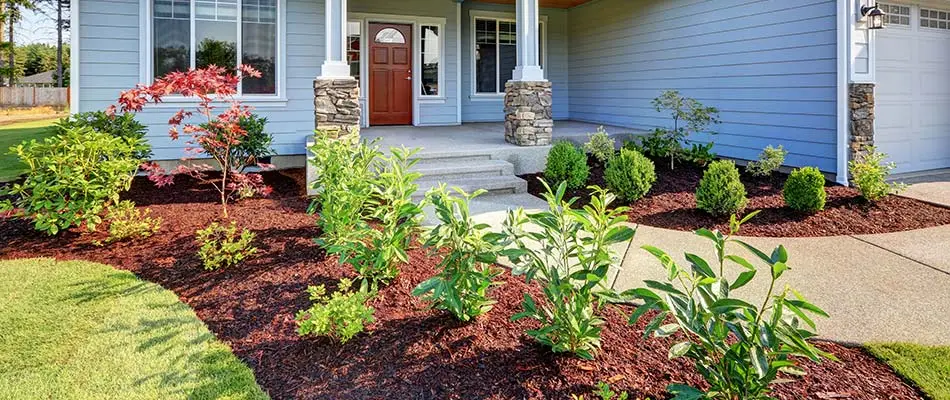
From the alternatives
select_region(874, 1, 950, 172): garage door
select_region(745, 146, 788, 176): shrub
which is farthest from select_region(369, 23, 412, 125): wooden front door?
select_region(874, 1, 950, 172): garage door

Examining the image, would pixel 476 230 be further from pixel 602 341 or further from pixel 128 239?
pixel 128 239

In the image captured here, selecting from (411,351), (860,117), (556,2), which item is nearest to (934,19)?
(860,117)

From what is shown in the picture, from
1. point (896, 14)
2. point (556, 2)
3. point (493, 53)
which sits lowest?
point (896, 14)

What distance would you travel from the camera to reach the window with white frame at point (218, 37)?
7.19 meters

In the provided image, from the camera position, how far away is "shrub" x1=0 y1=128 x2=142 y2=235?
4.18m

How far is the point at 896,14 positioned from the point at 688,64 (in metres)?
2.62

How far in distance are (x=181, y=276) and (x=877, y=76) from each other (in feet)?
26.5

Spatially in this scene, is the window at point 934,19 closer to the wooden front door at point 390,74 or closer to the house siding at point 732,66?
the house siding at point 732,66

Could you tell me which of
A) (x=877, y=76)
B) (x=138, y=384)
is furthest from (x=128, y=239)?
(x=877, y=76)

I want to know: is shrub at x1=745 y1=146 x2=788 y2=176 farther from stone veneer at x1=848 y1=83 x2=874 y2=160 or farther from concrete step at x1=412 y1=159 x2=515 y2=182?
concrete step at x1=412 y1=159 x2=515 y2=182

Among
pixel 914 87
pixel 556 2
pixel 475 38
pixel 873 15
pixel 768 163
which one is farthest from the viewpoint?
pixel 556 2

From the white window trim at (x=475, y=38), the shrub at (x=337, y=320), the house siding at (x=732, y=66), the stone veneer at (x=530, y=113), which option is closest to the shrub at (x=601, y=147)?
the stone veneer at (x=530, y=113)

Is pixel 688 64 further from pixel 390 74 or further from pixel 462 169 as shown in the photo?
pixel 390 74

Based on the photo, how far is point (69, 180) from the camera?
420 cm
